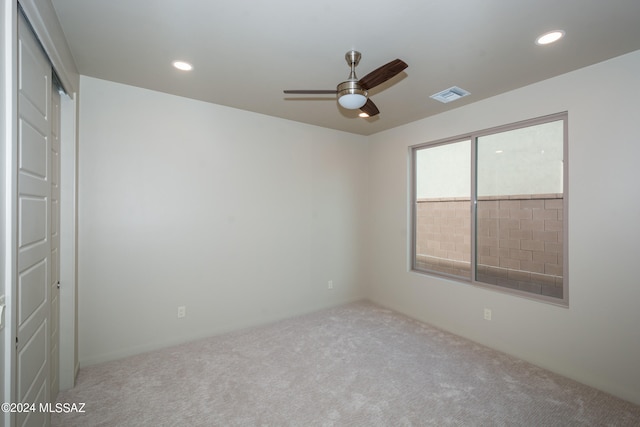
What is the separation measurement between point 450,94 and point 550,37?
3.42 feet

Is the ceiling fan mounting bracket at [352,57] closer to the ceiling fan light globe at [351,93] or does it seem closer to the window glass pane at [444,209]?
the ceiling fan light globe at [351,93]

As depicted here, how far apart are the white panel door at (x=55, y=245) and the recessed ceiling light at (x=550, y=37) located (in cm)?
354

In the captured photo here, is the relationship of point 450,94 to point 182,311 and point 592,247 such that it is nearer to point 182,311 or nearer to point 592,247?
point 592,247

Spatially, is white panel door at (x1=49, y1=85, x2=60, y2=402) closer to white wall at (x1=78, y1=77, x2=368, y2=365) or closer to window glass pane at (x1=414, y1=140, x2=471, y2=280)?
white wall at (x1=78, y1=77, x2=368, y2=365)

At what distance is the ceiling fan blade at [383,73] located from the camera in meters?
1.87

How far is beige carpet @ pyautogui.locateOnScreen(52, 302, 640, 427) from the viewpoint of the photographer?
205 cm

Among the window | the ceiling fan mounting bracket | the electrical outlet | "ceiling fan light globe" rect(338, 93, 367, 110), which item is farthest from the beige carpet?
the ceiling fan mounting bracket

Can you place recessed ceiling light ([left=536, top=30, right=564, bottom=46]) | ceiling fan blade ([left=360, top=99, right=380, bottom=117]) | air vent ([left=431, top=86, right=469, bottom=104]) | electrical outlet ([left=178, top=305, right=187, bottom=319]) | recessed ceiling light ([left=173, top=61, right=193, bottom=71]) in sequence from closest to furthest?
recessed ceiling light ([left=536, top=30, right=564, bottom=46]) < ceiling fan blade ([left=360, top=99, right=380, bottom=117]) < recessed ceiling light ([left=173, top=61, right=193, bottom=71]) < air vent ([left=431, top=86, right=469, bottom=104]) < electrical outlet ([left=178, top=305, right=187, bottom=319])

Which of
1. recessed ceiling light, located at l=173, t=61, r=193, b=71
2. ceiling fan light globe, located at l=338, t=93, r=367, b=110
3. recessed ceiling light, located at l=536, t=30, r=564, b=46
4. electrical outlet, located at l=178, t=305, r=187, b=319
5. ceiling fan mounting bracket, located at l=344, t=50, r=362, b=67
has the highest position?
recessed ceiling light, located at l=173, t=61, r=193, b=71

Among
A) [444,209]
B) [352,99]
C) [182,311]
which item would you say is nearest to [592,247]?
[444,209]

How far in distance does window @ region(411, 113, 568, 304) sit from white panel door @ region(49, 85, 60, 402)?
3.84m

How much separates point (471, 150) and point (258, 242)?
2824mm

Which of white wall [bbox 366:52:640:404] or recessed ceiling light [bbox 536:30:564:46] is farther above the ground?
recessed ceiling light [bbox 536:30:564:46]

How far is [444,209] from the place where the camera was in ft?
12.5
